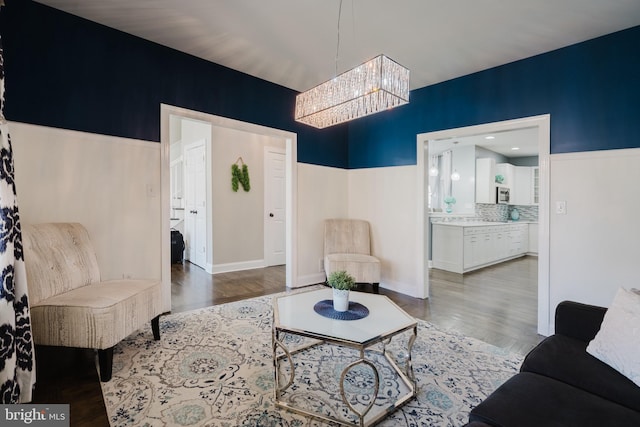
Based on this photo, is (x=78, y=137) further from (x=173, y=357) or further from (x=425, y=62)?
(x=425, y=62)

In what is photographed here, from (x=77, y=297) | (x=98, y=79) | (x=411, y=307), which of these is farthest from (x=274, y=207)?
(x=77, y=297)

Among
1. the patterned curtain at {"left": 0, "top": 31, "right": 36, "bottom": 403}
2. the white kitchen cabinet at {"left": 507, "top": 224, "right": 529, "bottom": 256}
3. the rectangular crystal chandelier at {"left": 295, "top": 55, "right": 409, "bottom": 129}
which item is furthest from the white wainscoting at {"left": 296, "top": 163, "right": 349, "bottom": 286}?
the white kitchen cabinet at {"left": 507, "top": 224, "right": 529, "bottom": 256}

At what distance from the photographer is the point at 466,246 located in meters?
5.35

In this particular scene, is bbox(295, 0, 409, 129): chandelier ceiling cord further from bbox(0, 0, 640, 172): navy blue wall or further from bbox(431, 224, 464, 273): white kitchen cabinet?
bbox(431, 224, 464, 273): white kitchen cabinet

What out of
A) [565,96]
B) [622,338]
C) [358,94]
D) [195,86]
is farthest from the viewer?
[195,86]

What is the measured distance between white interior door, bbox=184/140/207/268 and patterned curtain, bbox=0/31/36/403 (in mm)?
3688

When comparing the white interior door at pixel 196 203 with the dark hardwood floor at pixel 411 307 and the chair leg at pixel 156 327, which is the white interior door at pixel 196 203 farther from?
the chair leg at pixel 156 327

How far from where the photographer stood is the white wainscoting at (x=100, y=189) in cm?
242

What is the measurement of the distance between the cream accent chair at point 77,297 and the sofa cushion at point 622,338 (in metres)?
2.73

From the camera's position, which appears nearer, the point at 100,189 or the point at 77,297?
the point at 77,297

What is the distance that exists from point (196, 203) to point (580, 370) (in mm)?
5655

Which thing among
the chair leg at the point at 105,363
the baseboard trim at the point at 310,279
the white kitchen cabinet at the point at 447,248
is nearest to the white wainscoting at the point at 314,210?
the baseboard trim at the point at 310,279

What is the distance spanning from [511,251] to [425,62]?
5312 millimetres

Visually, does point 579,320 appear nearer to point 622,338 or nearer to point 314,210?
point 622,338
